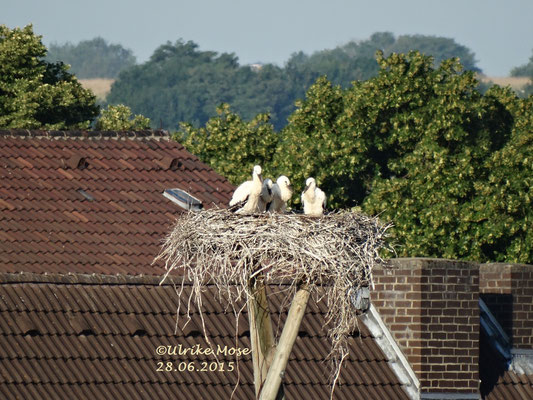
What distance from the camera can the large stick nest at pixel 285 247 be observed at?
50.4ft

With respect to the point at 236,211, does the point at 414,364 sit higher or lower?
lower

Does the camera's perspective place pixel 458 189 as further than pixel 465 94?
No

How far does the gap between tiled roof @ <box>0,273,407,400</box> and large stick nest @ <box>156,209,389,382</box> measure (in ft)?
12.0

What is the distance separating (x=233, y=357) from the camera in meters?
20.4

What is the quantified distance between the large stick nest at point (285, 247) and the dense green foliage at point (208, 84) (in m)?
145

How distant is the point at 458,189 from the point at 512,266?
2124 cm

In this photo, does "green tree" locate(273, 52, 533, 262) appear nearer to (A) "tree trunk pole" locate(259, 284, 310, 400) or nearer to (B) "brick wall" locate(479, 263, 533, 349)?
(B) "brick wall" locate(479, 263, 533, 349)

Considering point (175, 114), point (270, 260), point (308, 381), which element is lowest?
point (175, 114)

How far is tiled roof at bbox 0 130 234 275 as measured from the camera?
24.5 metres

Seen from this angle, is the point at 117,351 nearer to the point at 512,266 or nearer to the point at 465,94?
the point at 512,266

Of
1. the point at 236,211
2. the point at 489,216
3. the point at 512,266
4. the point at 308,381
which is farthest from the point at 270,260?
the point at 489,216

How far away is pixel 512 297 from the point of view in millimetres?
22078

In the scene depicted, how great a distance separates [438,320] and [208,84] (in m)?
157

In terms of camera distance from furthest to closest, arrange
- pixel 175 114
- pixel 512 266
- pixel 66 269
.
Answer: pixel 175 114, pixel 66 269, pixel 512 266
